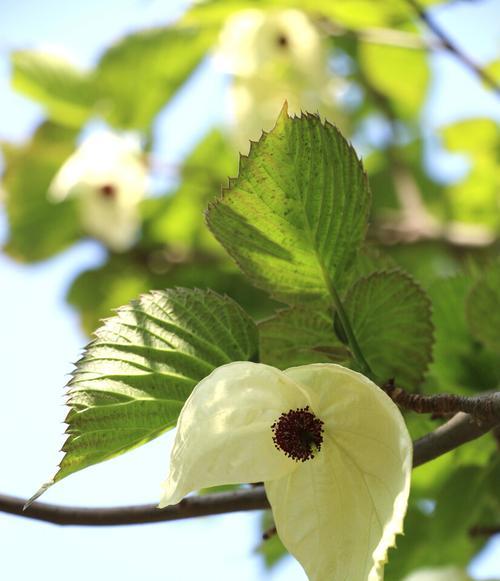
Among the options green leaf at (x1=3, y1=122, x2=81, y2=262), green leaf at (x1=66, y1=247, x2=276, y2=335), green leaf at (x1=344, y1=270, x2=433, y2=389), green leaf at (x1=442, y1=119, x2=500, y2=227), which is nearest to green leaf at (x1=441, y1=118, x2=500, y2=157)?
green leaf at (x1=442, y1=119, x2=500, y2=227)

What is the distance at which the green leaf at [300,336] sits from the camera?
504mm

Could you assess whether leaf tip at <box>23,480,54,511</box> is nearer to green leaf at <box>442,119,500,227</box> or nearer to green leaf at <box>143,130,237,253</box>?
green leaf at <box>442,119,500,227</box>

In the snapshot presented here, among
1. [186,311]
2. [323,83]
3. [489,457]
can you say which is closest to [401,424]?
[186,311]

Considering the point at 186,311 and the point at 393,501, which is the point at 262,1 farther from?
the point at 393,501

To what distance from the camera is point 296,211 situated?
1.57ft

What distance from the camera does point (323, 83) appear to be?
4.01 feet

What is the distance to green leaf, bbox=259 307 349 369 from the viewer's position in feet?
1.65

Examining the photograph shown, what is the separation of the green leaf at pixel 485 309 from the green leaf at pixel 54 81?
40.3 inches

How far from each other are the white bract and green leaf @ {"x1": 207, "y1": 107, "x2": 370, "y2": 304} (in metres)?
0.08

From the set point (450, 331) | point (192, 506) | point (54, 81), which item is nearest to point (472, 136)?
point (54, 81)

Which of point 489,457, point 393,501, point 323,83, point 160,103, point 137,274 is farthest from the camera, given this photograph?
point 137,274

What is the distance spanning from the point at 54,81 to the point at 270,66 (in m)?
0.45

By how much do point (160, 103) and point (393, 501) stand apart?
3.76 ft

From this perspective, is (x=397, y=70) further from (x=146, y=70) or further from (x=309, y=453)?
(x=309, y=453)
